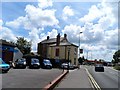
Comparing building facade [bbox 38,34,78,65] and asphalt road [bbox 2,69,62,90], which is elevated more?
building facade [bbox 38,34,78,65]

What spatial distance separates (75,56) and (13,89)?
84.6 m

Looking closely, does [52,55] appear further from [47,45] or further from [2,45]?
[2,45]

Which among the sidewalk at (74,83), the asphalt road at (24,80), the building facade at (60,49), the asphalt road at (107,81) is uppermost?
the building facade at (60,49)

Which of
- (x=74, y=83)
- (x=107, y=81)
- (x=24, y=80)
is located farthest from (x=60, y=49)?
(x=24, y=80)

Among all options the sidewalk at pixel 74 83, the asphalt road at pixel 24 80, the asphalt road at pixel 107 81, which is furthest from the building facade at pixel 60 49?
the asphalt road at pixel 24 80

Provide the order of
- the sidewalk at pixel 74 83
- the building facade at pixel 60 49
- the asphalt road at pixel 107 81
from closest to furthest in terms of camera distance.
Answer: the sidewalk at pixel 74 83 < the asphalt road at pixel 107 81 < the building facade at pixel 60 49

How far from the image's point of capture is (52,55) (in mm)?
100688

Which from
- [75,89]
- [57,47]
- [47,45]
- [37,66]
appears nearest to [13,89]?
[75,89]

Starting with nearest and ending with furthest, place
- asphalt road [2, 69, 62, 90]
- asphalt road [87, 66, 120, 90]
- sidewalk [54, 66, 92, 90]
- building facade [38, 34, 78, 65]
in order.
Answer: asphalt road [2, 69, 62, 90] < sidewalk [54, 66, 92, 90] < asphalt road [87, 66, 120, 90] < building facade [38, 34, 78, 65]

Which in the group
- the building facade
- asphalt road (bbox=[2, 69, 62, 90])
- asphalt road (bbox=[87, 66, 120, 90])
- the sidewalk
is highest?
the building facade

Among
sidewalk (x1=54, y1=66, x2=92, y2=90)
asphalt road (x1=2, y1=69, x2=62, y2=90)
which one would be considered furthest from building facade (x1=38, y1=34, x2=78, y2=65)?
asphalt road (x1=2, y1=69, x2=62, y2=90)

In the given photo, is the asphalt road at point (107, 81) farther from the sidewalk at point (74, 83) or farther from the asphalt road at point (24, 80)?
the asphalt road at point (24, 80)

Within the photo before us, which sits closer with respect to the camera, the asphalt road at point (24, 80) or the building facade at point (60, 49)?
the asphalt road at point (24, 80)

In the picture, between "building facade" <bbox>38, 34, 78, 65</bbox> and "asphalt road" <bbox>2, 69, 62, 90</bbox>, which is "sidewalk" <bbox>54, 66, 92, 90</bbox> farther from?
"building facade" <bbox>38, 34, 78, 65</bbox>
